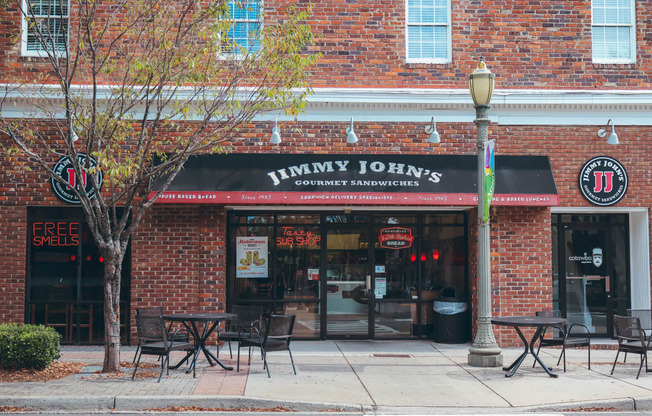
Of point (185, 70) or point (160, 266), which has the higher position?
point (185, 70)

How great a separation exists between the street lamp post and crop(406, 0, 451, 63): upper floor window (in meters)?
2.57

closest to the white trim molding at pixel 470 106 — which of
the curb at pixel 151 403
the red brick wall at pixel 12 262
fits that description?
the red brick wall at pixel 12 262

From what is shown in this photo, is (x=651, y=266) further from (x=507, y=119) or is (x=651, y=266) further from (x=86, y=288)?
(x=86, y=288)

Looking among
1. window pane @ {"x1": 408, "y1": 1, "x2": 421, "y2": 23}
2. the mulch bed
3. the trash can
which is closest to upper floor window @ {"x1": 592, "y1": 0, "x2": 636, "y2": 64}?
window pane @ {"x1": 408, "y1": 1, "x2": 421, "y2": 23}

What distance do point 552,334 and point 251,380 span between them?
6507 mm

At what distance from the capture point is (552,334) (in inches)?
550

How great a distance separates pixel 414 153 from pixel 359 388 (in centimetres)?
538

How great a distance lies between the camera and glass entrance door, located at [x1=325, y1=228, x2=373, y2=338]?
47.5 ft

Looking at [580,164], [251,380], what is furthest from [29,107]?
[580,164]

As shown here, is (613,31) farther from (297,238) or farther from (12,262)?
(12,262)

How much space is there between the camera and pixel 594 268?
14891 mm

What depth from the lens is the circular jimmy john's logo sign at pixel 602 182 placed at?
46.2ft

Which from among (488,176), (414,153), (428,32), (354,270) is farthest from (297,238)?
(428,32)

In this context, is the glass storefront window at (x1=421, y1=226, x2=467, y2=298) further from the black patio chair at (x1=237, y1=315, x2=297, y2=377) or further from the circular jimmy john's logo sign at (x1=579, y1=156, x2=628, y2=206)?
the black patio chair at (x1=237, y1=315, x2=297, y2=377)
